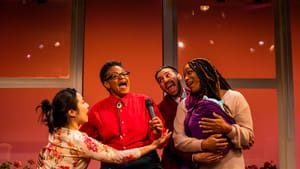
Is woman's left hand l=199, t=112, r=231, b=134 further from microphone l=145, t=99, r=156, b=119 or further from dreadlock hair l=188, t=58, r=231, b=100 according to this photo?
microphone l=145, t=99, r=156, b=119

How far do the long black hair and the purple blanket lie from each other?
53 centimetres

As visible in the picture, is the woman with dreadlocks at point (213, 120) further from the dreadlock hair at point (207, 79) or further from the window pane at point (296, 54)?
the window pane at point (296, 54)

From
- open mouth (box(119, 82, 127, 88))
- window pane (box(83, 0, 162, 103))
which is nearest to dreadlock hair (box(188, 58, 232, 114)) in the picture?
open mouth (box(119, 82, 127, 88))

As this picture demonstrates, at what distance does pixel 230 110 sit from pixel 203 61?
0.27m

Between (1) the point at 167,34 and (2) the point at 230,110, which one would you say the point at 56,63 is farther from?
(2) the point at 230,110

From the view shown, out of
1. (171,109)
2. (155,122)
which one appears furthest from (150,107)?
(171,109)

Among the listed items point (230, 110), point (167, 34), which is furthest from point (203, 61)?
point (167, 34)

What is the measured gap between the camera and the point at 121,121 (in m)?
2.03

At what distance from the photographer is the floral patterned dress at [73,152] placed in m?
1.81

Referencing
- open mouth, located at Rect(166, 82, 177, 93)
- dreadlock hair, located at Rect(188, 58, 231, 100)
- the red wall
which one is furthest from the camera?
the red wall

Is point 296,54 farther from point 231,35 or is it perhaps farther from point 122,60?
point 122,60

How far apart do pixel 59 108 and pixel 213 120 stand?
699 millimetres

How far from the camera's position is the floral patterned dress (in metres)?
1.81

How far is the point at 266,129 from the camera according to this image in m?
3.51
